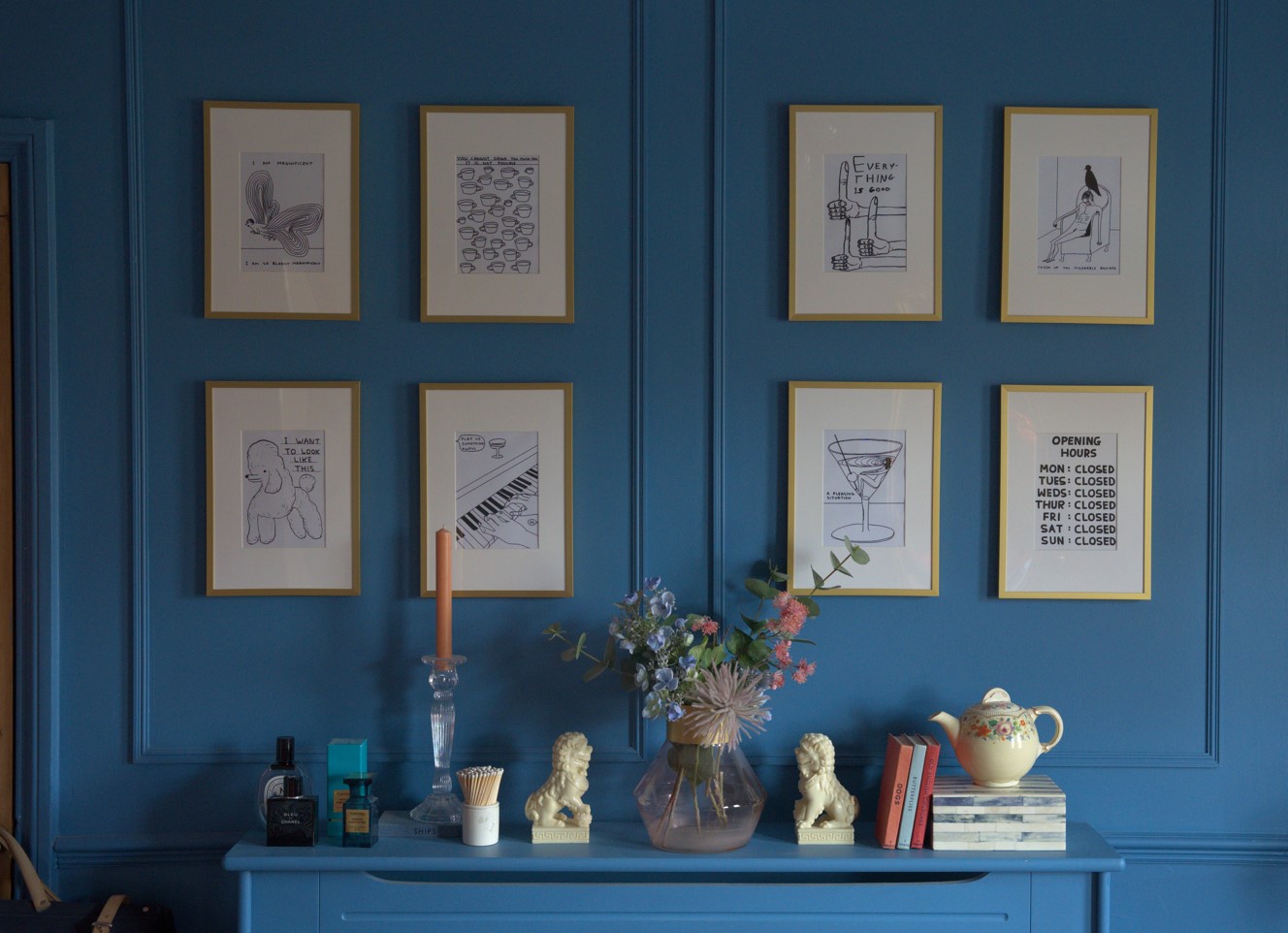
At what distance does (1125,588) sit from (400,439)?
1598 millimetres

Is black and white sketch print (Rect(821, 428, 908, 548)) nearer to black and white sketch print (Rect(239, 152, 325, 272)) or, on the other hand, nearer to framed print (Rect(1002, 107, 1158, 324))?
framed print (Rect(1002, 107, 1158, 324))

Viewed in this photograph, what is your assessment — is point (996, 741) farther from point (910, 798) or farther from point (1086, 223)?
point (1086, 223)

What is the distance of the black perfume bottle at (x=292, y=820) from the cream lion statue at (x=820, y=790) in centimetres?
96

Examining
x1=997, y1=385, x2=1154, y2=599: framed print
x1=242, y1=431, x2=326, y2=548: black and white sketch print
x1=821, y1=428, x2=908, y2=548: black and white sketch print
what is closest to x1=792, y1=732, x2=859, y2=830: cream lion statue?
x1=821, y1=428, x2=908, y2=548: black and white sketch print

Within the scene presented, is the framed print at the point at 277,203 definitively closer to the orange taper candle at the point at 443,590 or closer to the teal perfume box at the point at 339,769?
the orange taper candle at the point at 443,590

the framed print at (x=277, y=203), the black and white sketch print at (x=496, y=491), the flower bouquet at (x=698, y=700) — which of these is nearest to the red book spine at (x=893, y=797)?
the flower bouquet at (x=698, y=700)

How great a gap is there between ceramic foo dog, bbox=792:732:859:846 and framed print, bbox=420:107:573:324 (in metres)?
1.03

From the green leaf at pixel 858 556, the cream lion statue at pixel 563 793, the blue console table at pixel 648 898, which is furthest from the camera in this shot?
the green leaf at pixel 858 556

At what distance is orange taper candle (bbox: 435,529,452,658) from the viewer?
2.03 metres

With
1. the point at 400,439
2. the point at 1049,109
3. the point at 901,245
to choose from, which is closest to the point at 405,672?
the point at 400,439

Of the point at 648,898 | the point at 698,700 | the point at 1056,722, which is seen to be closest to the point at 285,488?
the point at 698,700

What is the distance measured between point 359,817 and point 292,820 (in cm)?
13

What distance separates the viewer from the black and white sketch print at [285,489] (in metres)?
2.16

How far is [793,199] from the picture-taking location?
85.2 inches
